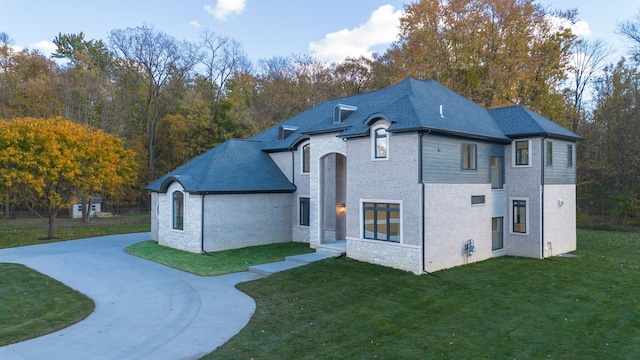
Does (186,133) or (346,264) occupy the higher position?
(186,133)

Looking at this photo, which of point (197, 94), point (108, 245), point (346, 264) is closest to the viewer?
point (346, 264)

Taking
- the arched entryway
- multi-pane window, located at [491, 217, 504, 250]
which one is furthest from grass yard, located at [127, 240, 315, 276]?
multi-pane window, located at [491, 217, 504, 250]

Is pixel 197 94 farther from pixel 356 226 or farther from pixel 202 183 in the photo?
pixel 356 226

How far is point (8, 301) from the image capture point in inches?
450

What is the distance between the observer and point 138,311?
10867mm

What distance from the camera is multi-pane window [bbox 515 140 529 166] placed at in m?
17.2

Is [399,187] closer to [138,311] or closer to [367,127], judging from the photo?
[367,127]

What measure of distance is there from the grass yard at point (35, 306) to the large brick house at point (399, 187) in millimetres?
6598

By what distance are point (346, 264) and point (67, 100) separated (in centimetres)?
3325

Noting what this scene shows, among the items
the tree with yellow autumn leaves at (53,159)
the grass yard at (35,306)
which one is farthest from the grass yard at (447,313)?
the tree with yellow autumn leaves at (53,159)

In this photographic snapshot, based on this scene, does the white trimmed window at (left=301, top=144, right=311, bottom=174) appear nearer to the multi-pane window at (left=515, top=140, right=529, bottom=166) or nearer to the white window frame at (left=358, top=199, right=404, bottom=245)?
the white window frame at (left=358, top=199, right=404, bottom=245)

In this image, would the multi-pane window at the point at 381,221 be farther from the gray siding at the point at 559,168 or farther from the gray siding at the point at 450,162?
A: the gray siding at the point at 559,168

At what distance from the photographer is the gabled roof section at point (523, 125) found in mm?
16812

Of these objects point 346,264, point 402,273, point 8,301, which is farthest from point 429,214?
point 8,301
